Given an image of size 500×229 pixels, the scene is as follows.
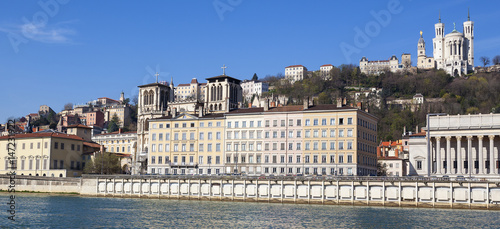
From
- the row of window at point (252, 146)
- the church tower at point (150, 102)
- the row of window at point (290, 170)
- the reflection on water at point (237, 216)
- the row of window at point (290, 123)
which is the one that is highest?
the church tower at point (150, 102)

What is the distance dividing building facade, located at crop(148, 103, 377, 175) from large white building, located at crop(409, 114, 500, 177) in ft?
34.0

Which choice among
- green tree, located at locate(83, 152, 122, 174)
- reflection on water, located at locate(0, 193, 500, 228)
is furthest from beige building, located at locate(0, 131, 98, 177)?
reflection on water, located at locate(0, 193, 500, 228)

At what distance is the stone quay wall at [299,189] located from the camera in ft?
215

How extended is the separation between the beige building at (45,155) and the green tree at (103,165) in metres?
3.18

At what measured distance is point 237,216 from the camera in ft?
183

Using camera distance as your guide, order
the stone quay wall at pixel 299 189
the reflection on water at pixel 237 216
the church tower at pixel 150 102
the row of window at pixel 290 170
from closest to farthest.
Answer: the reflection on water at pixel 237 216, the stone quay wall at pixel 299 189, the row of window at pixel 290 170, the church tower at pixel 150 102

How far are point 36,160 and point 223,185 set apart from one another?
132ft

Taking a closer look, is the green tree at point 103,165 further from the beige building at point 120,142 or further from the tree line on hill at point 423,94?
the tree line on hill at point 423,94

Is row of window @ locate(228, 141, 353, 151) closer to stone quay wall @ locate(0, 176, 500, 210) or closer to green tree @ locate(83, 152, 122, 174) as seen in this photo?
stone quay wall @ locate(0, 176, 500, 210)

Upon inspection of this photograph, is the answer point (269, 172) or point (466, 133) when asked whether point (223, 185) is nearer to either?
point (269, 172)

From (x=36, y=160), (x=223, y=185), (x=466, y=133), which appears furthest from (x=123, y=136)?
(x=466, y=133)

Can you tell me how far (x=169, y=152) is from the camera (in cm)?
9938

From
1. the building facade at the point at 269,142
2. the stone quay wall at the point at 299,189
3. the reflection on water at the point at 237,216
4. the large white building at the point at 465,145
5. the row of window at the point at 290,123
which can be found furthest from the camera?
the row of window at the point at 290,123

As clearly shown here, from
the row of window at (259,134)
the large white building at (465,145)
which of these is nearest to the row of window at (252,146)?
A: the row of window at (259,134)
